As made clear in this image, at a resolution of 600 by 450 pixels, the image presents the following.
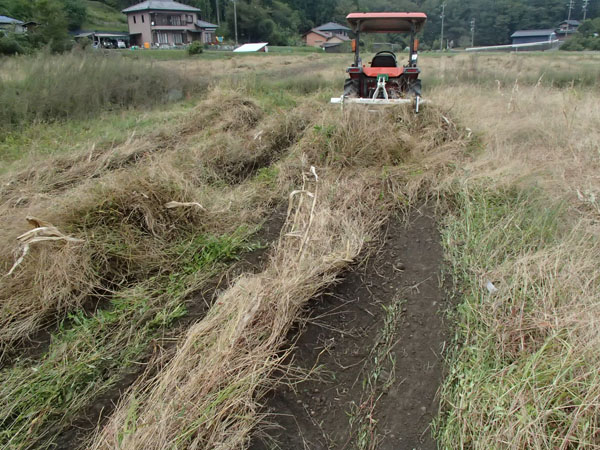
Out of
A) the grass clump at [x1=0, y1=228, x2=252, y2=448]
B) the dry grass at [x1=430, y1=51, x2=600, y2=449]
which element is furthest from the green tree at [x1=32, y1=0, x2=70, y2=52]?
the dry grass at [x1=430, y1=51, x2=600, y2=449]

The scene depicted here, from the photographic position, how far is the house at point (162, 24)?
45062 mm

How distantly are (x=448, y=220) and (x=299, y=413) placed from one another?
247cm

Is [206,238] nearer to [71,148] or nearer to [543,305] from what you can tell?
[543,305]

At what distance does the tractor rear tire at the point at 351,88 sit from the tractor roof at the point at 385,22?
110 cm

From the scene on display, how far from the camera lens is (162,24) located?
46.2 meters

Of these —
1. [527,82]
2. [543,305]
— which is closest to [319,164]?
[543,305]

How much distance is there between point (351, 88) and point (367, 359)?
621 cm

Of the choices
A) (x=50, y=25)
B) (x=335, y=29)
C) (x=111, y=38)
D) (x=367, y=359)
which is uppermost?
(x=335, y=29)

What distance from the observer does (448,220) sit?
12.8 ft

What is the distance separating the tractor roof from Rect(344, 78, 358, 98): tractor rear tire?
1102 mm

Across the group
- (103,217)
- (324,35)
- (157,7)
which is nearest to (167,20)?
(157,7)

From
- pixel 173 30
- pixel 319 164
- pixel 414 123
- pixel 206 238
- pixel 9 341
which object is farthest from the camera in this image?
pixel 173 30

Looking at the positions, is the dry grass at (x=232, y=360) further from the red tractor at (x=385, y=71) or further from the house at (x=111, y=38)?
the house at (x=111, y=38)

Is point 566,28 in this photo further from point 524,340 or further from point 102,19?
point 524,340
